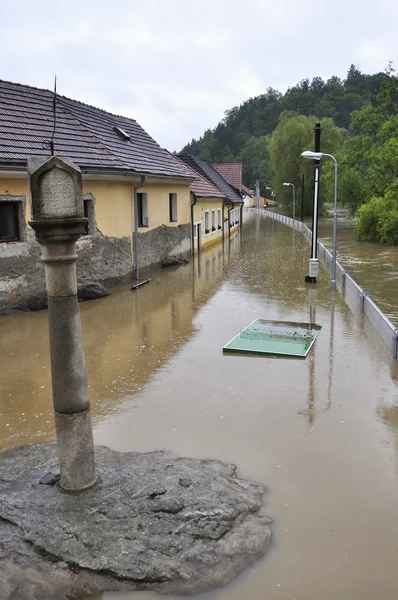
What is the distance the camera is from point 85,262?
15.7 m

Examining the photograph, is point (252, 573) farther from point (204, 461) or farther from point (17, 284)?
point (17, 284)

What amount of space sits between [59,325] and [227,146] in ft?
407

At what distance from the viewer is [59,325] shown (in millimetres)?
5199

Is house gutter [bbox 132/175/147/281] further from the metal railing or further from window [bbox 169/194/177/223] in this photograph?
the metal railing

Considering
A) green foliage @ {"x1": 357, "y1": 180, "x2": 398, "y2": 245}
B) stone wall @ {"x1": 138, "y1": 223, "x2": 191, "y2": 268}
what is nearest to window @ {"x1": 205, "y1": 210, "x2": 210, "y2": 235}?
stone wall @ {"x1": 138, "y1": 223, "x2": 191, "y2": 268}

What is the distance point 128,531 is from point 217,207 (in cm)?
2853

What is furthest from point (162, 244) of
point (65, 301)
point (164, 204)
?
point (65, 301)

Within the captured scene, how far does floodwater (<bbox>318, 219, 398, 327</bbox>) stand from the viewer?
51.6ft

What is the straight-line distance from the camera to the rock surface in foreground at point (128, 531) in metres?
4.41

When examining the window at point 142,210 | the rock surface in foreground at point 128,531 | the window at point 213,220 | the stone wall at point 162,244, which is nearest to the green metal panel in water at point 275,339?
the rock surface in foreground at point 128,531

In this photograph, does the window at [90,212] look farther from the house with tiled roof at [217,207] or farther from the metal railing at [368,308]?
the house with tiled roof at [217,207]

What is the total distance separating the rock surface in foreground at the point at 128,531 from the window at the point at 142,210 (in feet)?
47.1

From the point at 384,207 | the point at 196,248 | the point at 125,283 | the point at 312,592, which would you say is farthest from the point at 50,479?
the point at 384,207

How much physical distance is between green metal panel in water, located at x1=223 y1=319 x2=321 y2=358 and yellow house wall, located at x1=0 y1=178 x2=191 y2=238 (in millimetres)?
6244
